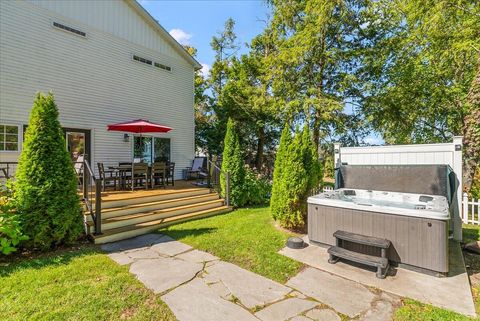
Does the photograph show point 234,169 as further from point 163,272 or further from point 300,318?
point 300,318

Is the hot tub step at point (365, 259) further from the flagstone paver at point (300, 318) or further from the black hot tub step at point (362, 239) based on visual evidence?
A: the flagstone paver at point (300, 318)

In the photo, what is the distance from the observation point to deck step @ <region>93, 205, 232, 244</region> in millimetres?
4832

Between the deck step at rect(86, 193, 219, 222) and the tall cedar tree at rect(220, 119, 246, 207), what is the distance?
24.4 inches

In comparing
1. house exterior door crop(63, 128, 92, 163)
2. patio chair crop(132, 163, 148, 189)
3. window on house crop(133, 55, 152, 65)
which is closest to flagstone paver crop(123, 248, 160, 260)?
patio chair crop(132, 163, 148, 189)

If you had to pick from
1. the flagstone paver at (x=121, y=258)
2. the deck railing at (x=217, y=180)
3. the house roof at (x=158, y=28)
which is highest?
the house roof at (x=158, y=28)

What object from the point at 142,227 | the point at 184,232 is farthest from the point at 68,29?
the point at 184,232

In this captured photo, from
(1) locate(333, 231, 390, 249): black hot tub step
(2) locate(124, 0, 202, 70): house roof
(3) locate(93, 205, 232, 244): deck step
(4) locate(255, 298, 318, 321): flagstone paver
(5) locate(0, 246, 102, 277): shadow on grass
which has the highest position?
(2) locate(124, 0, 202, 70): house roof

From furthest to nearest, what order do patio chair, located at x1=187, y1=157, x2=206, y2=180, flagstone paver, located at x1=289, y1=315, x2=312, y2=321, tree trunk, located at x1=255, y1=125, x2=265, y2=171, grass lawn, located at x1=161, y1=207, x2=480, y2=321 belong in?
tree trunk, located at x1=255, y1=125, x2=265, y2=171
patio chair, located at x1=187, y1=157, x2=206, y2=180
grass lawn, located at x1=161, y1=207, x2=480, y2=321
flagstone paver, located at x1=289, y1=315, x2=312, y2=321

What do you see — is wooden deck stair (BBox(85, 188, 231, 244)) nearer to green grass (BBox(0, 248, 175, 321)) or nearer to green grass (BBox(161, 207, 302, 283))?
green grass (BBox(161, 207, 302, 283))

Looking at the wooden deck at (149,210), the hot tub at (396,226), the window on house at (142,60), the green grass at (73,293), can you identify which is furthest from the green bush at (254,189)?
the window on house at (142,60)

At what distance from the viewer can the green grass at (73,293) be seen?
2555 mm

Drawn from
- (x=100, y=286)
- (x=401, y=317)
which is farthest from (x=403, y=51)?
(x=100, y=286)

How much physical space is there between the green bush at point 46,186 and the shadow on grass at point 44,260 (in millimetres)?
229

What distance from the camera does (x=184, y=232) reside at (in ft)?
17.6
